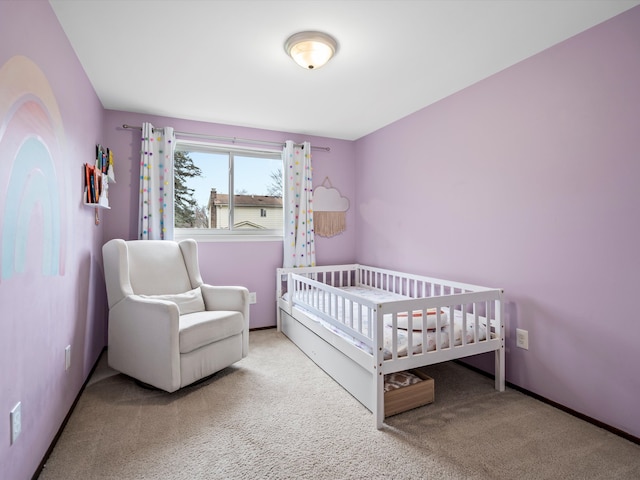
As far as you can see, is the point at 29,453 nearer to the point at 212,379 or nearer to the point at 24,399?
the point at 24,399

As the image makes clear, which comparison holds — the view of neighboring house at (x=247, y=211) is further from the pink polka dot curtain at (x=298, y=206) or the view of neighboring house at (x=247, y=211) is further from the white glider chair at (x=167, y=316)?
the white glider chair at (x=167, y=316)

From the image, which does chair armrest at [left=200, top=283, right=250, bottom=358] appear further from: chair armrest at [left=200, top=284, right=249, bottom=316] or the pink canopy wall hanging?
the pink canopy wall hanging

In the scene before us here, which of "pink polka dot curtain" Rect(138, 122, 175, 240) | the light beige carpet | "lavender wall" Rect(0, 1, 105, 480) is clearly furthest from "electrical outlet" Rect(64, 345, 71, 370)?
"pink polka dot curtain" Rect(138, 122, 175, 240)

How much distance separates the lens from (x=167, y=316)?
213cm

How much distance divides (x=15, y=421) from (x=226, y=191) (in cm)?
267

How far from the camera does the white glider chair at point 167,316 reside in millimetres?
2162

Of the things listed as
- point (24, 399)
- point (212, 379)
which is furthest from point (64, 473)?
point (212, 379)

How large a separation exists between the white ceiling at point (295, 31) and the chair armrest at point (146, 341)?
157 cm

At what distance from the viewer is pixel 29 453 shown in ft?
4.58

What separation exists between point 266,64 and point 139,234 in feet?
6.22

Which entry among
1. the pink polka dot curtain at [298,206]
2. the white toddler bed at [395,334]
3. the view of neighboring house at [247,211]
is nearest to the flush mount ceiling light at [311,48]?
the white toddler bed at [395,334]

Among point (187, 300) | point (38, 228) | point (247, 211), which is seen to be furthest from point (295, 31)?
point (247, 211)

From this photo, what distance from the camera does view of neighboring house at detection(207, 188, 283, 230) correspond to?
361 centimetres

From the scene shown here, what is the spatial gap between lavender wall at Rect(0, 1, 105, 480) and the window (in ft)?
4.03
